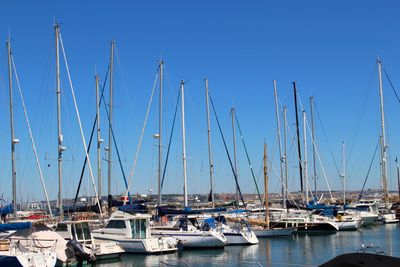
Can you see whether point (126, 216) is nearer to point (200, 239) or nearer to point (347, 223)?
point (200, 239)

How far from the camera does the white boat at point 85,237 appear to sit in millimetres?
34625

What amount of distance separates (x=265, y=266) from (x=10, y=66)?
23570 millimetres

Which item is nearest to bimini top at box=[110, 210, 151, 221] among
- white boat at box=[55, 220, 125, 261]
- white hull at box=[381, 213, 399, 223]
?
white boat at box=[55, 220, 125, 261]

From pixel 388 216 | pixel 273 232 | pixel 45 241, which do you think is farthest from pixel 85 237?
pixel 388 216

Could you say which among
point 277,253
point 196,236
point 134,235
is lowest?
point 277,253

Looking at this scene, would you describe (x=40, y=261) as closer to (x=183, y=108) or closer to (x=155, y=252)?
(x=155, y=252)

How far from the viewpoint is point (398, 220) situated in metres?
72.1

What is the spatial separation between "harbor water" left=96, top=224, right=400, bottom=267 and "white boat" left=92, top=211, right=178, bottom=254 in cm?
76

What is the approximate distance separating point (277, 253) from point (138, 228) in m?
9.91

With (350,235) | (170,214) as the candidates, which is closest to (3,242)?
(170,214)

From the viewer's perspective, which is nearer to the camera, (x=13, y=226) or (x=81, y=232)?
(x=13, y=226)

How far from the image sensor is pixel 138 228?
3884cm

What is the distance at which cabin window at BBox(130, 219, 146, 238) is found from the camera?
38812mm

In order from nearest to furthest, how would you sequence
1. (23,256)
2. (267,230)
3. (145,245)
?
(23,256) < (145,245) < (267,230)
